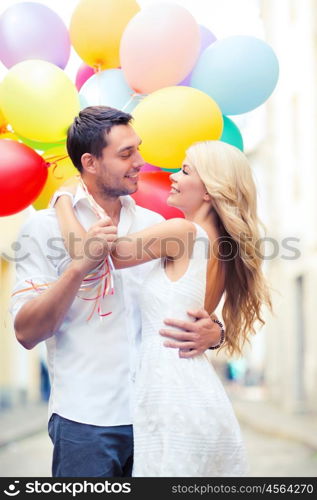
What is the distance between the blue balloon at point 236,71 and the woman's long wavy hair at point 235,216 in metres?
0.63

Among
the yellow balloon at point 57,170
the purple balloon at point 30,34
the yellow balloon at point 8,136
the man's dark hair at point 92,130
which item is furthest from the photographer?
the yellow balloon at point 8,136

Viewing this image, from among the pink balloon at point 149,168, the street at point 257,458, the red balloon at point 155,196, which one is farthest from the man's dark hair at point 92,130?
the street at point 257,458

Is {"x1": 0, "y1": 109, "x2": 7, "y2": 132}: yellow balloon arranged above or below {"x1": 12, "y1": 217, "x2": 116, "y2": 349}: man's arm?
above

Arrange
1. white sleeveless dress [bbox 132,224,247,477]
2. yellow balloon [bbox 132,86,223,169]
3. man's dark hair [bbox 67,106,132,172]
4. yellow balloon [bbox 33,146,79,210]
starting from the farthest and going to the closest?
yellow balloon [bbox 33,146,79,210], yellow balloon [bbox 132,86,223,169], man's dark hair [bbox 67,106,132,172], white sleeveless dress [bbox 132,224,247,477]

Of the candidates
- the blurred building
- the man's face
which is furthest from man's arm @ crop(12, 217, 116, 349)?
the blurred building

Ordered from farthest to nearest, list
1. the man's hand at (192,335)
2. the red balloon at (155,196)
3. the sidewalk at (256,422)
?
the sidewalk at (256,422), the red balloon at (155,196), the man's hand at (192,335)

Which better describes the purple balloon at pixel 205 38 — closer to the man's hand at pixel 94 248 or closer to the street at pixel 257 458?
the man's hand at pixel 94 248

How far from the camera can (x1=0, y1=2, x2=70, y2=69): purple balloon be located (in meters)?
3.54

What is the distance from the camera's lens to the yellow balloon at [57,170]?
339 cm

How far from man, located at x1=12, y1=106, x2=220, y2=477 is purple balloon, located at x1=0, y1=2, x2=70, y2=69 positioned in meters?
0.90

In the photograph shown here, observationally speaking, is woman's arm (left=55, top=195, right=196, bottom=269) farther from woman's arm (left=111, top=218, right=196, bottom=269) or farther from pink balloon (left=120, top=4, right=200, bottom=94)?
pink balloon (left=120, top=4, right=200, bottom=94)

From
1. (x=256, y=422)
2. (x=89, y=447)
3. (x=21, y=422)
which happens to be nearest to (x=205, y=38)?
(x=89, y=447)

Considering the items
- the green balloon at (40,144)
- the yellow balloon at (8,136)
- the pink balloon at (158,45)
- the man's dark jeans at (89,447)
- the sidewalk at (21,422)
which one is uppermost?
the pink balloon at (158,45)

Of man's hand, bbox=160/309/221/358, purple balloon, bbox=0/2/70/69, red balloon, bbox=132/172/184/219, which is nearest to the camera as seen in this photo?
man's hand, bbox=160/309/221/358
